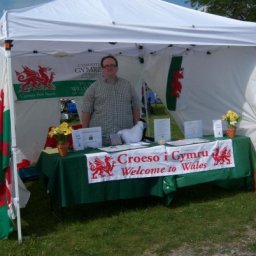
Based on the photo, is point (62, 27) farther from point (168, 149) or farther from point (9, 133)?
point (168, 149)

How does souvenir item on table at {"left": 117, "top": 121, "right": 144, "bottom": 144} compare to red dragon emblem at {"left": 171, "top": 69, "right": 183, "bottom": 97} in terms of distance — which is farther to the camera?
red dragon emblem at {"left": 171, "top": 69, "right": 183, "bottom": 97}

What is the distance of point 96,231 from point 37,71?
9.46ft

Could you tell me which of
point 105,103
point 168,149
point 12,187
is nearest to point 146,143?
point 168,149

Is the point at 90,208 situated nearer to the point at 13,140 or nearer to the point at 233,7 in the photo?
the point at 13,140

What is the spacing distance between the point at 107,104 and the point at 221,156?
1.29 metres

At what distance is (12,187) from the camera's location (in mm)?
3762

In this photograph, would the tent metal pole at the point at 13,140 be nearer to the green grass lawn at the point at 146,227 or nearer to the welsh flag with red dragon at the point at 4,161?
the welsh flag with red dragon at the point at 4,161

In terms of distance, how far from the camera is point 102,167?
4.18m

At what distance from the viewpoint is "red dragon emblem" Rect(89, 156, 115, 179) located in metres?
4.14

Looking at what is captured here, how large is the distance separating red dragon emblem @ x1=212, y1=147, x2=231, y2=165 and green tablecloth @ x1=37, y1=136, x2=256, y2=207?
9 centimetres

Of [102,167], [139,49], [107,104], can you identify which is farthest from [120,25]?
[139,49]

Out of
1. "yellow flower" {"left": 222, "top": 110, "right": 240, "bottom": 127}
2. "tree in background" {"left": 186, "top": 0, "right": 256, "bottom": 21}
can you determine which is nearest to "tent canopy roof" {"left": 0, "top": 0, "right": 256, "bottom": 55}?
"yellow flower" {"left": 222, "top": 110, "right": 240, "bottom": 127}

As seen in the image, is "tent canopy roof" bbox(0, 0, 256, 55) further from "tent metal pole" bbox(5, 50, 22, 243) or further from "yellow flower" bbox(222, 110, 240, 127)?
"yellow flower" bbox(222, 110, 240, 127)

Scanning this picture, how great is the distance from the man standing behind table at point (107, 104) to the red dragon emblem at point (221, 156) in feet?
3.17
